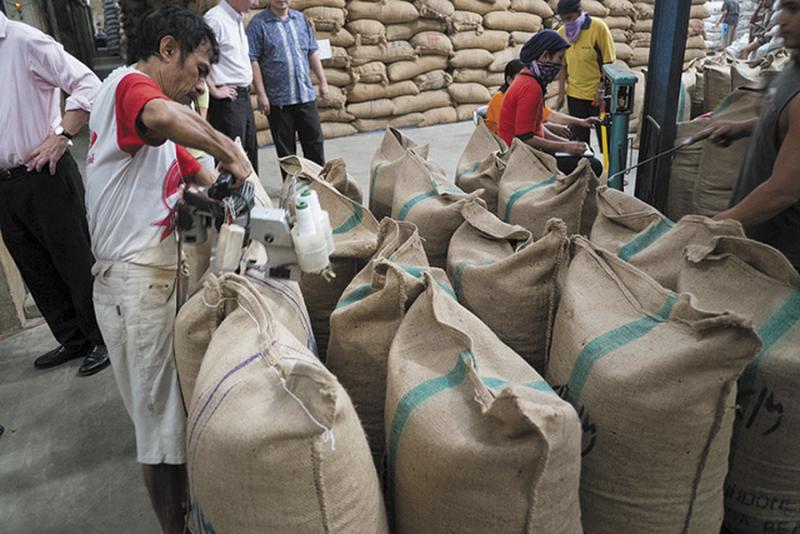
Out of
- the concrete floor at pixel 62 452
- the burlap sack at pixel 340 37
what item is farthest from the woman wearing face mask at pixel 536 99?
the burlap sack at pixel 340 37

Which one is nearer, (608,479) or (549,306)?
(608,479)

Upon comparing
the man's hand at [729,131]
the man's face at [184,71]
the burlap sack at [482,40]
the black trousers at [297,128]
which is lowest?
the black trousers at [297,128]

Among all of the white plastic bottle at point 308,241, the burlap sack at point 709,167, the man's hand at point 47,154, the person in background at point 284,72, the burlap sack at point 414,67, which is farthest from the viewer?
the burlap sack at point 414,67

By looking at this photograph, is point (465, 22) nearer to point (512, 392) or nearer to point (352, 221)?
point (352, 221)

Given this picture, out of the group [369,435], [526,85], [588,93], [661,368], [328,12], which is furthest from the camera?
[328,12]

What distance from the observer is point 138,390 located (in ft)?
4.85

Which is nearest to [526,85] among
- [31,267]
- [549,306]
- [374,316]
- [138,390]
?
[549,306]

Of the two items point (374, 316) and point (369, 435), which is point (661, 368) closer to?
point (374, 316)

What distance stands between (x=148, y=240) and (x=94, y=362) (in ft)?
4.89

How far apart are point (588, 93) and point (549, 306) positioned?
4015 millimetres

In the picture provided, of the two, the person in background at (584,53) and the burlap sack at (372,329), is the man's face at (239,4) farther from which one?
the burlap sack at (372,329)

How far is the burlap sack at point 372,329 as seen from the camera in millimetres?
1165

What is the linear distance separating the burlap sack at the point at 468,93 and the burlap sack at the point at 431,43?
49 centimetres

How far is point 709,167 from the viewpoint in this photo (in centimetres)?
262
